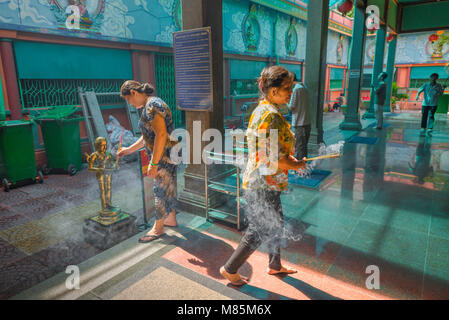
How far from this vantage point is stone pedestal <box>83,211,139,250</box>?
357 centimetres

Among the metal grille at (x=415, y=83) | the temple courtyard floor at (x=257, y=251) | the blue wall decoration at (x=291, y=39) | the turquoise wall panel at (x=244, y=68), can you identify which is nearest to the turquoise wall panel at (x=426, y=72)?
the metal grille at (x=415, y=83)

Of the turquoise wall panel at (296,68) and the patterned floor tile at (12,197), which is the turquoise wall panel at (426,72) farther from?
the patterned floor tile at (12,197)

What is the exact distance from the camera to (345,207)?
443 centimetres

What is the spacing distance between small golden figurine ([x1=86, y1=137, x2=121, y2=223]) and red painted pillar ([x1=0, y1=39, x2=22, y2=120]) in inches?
165

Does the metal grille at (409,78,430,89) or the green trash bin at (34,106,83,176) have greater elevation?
the metal grille at (409,78,430,89)

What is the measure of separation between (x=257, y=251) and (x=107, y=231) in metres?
1.80

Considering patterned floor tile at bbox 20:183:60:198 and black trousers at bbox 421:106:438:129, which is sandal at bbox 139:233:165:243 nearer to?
patterned floor tile at bbox 20:183:60:198

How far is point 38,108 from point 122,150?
476 cm

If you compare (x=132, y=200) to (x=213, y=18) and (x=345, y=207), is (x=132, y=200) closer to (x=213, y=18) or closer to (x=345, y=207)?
(x=213, y=18)

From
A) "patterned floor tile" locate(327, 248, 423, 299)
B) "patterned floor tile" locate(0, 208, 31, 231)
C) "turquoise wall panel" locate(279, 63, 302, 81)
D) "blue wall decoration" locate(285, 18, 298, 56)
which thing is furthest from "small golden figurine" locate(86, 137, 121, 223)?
"turquoise wall panel" locate(279, 63, 302, 81)

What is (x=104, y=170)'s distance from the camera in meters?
3.61

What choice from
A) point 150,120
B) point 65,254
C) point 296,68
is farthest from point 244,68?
point 65,254

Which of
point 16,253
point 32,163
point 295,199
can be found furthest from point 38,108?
point 295,199

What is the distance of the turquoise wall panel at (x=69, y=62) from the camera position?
22.0 feet
